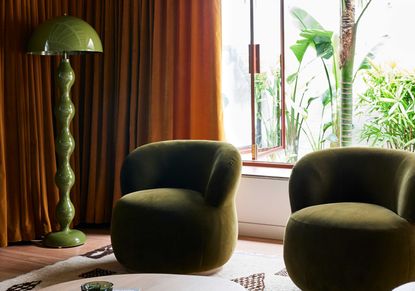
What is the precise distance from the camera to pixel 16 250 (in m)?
4.11

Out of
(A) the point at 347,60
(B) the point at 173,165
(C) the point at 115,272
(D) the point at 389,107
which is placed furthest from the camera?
(D) the point at 389,107

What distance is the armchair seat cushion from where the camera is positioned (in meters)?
2.77

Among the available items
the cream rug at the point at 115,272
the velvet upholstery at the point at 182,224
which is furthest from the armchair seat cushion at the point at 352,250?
the velvet upholstery at the point at 182,224

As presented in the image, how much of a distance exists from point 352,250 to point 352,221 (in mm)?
139

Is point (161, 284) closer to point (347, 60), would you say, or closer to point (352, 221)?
point (352, 221)

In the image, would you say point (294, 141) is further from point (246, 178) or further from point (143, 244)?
point (143, 244)

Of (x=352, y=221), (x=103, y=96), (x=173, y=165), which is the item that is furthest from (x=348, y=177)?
(x=103, y=96)

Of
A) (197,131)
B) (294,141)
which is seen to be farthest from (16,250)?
(294,141)

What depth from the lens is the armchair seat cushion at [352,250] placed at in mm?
2773

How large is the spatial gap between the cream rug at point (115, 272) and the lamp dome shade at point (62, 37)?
1.36 meters

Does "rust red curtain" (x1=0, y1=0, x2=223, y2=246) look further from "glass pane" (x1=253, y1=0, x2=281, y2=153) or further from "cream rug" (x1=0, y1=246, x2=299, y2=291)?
"cream rug" (x1=0, y1=246, x2=299, y2=291)

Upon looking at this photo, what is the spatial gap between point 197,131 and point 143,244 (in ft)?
4.60

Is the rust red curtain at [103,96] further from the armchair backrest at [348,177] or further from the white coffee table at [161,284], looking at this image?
the white coffee table at [161,284]

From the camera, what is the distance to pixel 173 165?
3811mm
